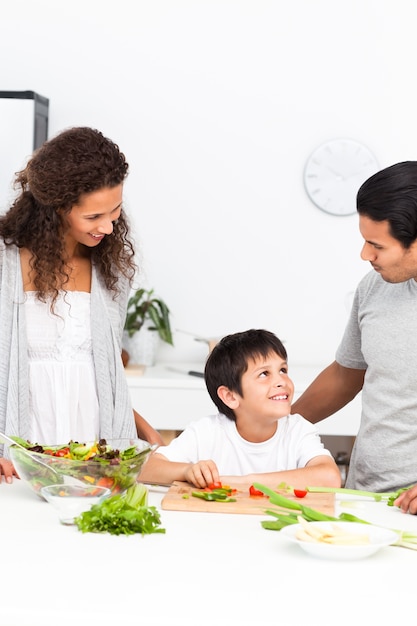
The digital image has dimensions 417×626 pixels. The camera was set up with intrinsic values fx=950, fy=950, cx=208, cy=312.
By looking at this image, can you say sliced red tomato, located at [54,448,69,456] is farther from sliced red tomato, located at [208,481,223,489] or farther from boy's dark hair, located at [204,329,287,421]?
boy's dark hair, located at [204,329,287,421]

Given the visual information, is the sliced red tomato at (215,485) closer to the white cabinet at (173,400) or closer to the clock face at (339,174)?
the white cabinet at (173,400)

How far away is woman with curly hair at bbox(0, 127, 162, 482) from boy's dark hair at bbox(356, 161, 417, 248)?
24.5 inches

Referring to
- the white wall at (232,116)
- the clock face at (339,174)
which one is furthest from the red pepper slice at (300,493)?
the clock face at (339,174)

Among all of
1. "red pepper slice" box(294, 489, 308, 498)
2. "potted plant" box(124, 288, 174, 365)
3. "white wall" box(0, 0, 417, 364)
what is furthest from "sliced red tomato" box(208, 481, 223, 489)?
"white wall" box(0, 0, 417, 364)

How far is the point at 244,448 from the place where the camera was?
2.35 metres

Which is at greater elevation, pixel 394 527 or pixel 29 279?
pixel 29 279

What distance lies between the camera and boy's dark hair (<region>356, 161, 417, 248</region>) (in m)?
2.06

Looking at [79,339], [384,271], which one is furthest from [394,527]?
[79,339]

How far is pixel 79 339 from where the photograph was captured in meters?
2.44

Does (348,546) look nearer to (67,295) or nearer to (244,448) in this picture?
(244,448)

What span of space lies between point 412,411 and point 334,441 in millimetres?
2799

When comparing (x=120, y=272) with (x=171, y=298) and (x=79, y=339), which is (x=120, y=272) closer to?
(x=79, y=339)

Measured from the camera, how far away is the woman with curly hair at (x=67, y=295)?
7.40 feet

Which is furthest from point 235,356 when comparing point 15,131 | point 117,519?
point 15,131
